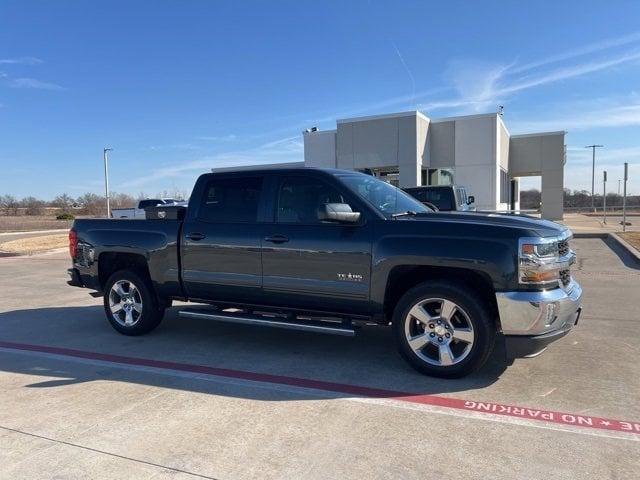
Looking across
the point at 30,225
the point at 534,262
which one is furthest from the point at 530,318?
the point at 30,225

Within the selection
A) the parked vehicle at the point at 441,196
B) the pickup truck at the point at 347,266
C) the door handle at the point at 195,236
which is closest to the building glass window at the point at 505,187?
the parked vehicle at the point at 441,196

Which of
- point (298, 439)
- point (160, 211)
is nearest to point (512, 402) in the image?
point (298, 439)

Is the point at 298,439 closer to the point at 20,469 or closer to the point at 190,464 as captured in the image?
the point at 190,464

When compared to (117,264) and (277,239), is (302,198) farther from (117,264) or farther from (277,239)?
(117,264)

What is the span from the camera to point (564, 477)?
311 centimetres

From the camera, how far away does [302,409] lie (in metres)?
4.16

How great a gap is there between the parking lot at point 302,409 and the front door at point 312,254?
67 cm

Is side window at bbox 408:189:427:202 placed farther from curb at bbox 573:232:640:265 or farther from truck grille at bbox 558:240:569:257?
truck grille at bbox 558:240:569:257

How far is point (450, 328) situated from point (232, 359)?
2261mm

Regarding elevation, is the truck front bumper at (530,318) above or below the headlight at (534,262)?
below

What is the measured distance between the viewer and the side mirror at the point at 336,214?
16.2ft

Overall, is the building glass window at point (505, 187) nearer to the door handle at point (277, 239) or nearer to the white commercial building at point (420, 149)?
the white commercial building at point (420, 149)

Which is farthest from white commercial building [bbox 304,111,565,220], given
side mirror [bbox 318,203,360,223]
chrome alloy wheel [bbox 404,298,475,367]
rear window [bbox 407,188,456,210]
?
chrome alloy wheel [bbox 404,298,475,367]

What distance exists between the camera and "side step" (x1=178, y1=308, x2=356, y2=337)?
5066 mm
